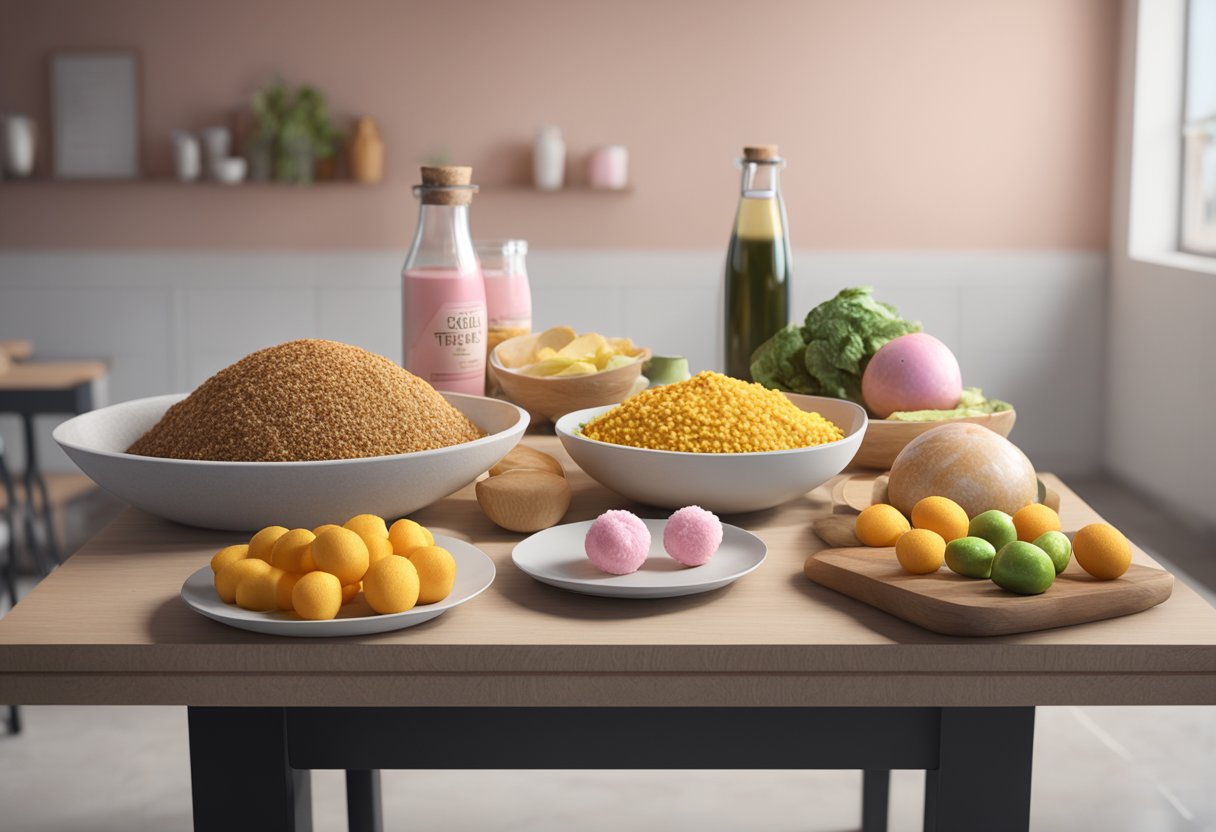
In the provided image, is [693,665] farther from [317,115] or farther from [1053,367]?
[1053,367]

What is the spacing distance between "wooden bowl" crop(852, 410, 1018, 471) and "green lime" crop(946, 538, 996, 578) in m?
0.37

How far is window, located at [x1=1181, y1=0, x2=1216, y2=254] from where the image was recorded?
13.1 ft

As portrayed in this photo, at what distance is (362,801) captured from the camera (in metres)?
1.60

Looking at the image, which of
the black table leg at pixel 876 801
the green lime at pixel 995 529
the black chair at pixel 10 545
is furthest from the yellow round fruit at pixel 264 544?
the black chair at pixel 10 545

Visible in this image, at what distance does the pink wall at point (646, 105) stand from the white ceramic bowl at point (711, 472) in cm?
348

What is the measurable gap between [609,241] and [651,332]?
37cm

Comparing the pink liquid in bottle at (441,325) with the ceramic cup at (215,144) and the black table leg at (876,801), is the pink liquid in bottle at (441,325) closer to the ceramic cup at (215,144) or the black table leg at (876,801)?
the black table leg at (876,801)

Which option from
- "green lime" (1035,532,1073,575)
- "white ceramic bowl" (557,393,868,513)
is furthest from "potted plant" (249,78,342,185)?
"green lime" (1035,532,1073,575)

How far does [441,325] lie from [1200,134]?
357 cm

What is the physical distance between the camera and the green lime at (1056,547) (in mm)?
795

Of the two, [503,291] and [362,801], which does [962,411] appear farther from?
[362,801]

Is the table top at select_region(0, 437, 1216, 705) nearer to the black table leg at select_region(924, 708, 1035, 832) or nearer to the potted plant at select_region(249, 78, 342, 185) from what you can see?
the black table leg at select_region(924, 708, 1035, 832)

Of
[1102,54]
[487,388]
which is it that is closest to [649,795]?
[487,388]

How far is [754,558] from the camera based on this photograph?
85 cm
